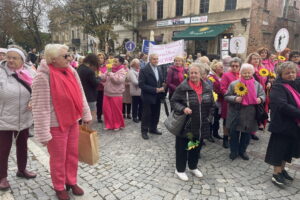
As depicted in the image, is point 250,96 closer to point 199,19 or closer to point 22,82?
point 22,82

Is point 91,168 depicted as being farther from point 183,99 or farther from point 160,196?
point 183,99

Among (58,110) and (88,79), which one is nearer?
(58,110)

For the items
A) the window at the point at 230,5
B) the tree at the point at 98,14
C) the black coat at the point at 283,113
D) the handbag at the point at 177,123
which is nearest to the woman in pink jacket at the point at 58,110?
the handbag at the point at 177,123

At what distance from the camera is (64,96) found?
2658mm

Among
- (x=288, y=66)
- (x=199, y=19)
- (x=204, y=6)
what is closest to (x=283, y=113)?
(x=288, y=66)

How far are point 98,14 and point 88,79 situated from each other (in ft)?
73.8

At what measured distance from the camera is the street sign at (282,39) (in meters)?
7.60

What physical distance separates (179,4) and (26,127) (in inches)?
919

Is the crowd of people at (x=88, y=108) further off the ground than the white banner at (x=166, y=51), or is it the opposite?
the white banner at (x=166, y=51)

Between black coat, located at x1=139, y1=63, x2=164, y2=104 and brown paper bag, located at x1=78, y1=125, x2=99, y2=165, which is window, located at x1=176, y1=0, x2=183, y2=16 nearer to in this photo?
black coat, located at x1=139, y1=63, x2=164, y2=104

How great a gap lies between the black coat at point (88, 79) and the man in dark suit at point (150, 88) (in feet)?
3.24

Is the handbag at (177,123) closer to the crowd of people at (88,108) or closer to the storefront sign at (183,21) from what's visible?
the crowd of people at (88,108)

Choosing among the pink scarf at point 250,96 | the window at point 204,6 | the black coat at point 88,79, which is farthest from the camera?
the window at point 204,6

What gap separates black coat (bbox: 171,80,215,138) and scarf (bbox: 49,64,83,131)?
1.34 meters
